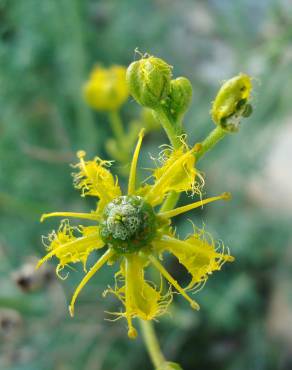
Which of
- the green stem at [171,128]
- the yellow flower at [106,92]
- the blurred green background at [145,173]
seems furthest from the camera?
the blurred green background at [145,173]

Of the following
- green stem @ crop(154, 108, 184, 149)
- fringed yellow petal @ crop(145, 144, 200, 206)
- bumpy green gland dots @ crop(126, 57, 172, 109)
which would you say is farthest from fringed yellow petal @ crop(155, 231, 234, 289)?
bumpy green gland dots @ crop(126, 57, 172, 109)

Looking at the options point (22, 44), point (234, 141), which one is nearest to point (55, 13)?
point (22, 44)

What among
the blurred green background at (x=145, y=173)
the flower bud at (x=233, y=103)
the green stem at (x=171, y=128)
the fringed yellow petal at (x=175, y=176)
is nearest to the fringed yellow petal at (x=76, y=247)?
the fringed yellow petal at (x=175, y=176)

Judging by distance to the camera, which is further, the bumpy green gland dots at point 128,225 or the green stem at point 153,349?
the green stem at point 153,349

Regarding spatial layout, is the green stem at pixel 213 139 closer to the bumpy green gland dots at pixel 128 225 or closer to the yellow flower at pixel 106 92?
the bumpy green gland dots at pixel 128 225

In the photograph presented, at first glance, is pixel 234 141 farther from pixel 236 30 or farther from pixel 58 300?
pixel 58 300

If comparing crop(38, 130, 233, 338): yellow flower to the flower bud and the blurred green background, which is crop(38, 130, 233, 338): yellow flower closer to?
the flower bud
